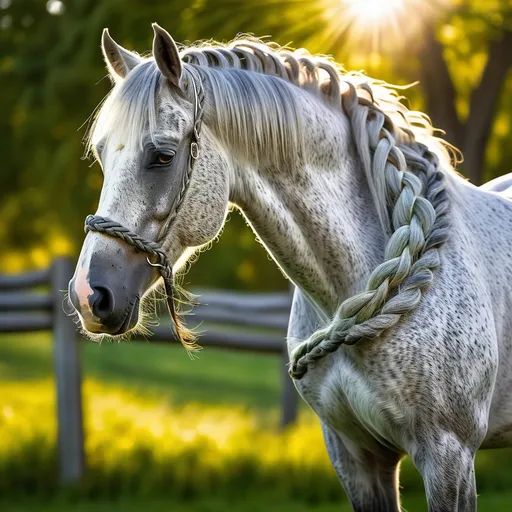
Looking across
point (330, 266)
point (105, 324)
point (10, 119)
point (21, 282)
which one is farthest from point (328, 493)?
point (10, 119)

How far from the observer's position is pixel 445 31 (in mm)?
6586

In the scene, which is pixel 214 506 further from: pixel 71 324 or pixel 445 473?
pixel 445 473

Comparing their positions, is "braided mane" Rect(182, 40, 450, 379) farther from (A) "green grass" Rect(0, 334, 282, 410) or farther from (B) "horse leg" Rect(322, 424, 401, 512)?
Answer: (A) "green grass" Rect(0, 334, 282, 410)

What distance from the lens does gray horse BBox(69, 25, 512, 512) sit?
224cm

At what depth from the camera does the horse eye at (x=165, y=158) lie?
225 cm

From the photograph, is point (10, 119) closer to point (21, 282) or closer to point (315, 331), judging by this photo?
point (21, 282)

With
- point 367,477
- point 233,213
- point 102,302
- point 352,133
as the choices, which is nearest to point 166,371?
point 233,213

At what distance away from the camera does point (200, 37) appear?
6.14 m

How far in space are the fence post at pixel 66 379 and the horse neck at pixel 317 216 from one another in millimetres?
3689

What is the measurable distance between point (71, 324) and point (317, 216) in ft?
12.8

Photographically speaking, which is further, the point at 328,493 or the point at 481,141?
the point at 481,141

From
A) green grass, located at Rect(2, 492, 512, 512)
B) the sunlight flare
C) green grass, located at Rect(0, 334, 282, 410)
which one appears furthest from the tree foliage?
green grass, located at Rect(0, 334, 282, 410)

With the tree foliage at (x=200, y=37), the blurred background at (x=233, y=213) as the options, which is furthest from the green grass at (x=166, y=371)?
the tree foliage at (x=200, y=37)

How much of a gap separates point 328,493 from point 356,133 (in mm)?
3524
